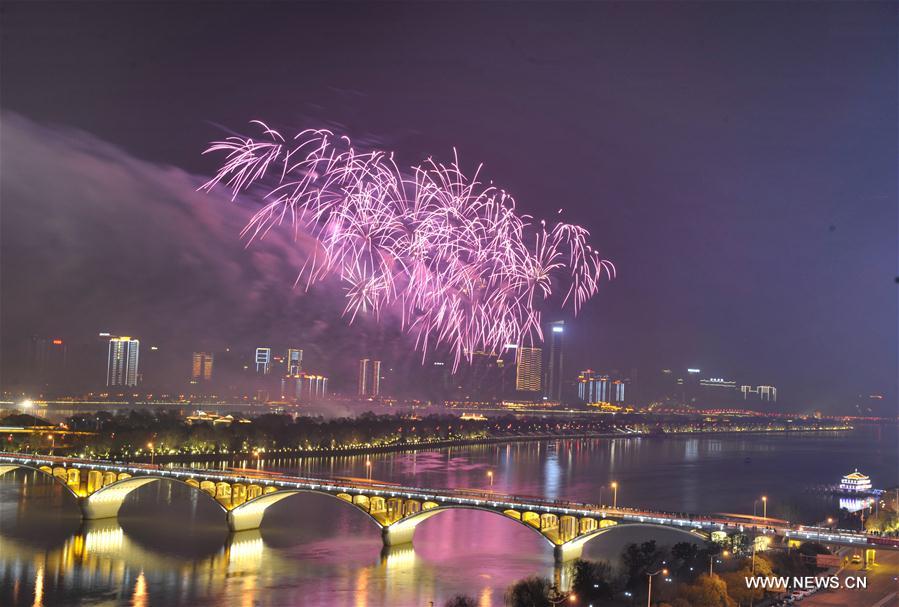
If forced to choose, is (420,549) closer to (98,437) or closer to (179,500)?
(179,500)

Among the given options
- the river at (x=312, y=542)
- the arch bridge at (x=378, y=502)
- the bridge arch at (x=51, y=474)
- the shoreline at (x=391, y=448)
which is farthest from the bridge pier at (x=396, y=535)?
the shoreline at (x=391, y=448)

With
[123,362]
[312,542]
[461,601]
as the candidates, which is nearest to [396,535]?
[312,542]

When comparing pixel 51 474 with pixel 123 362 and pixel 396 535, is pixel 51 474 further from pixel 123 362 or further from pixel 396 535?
pixel 123 362

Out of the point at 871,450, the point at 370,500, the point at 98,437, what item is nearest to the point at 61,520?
the point at 370,500

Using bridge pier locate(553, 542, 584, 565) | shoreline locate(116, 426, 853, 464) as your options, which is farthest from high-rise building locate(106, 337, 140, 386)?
bridge pier locate(553, 542, 584, 565)

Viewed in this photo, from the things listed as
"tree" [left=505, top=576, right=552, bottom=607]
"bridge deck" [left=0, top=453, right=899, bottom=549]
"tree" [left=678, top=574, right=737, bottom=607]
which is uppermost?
"bridge deck" [left=0, top=453, right=899, bottom=549]

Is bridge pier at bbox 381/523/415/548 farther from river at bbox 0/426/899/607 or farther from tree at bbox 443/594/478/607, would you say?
tree at bbox 443/594/478/607
